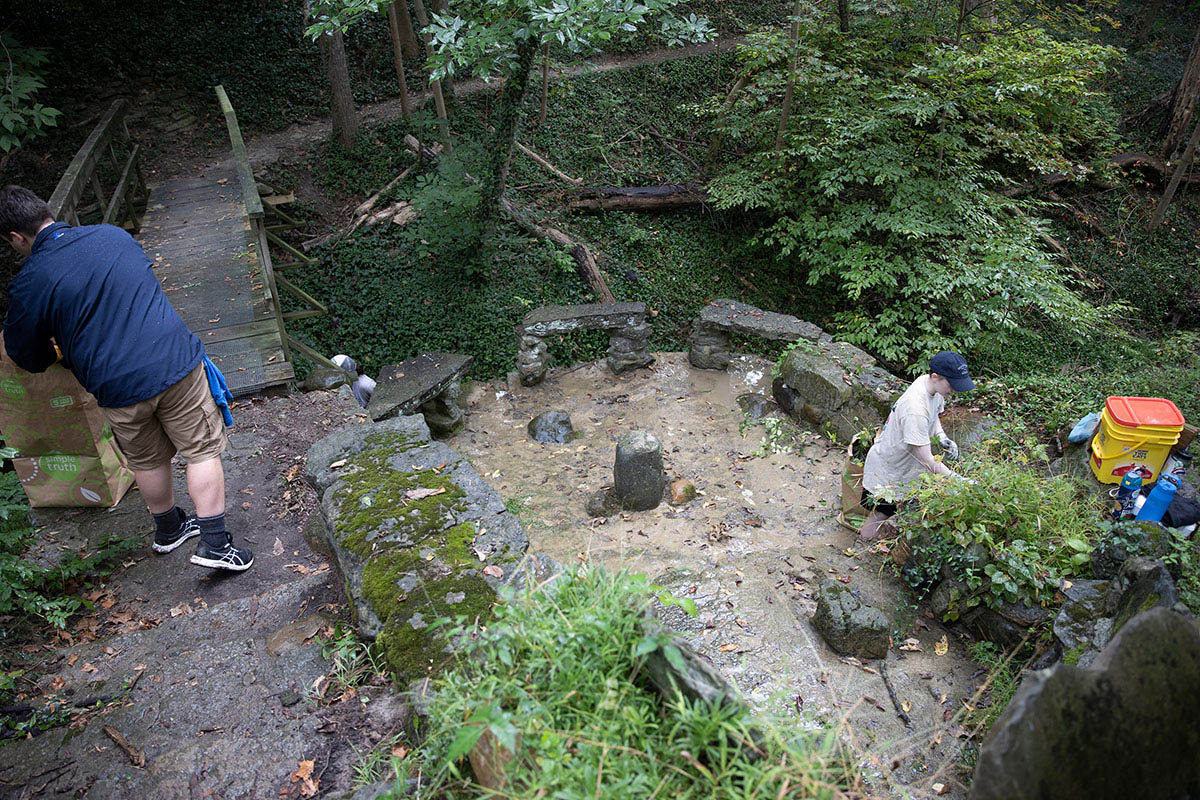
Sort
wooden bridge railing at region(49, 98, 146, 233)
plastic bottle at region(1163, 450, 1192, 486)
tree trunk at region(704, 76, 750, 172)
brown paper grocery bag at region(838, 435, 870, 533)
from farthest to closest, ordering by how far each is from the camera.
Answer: tree trunk at region(704, 76, 750, 172), wooden bridge railing at region(49, 98, 146, 233), brown paper grocery bag at region(838, 435, 870, 533), plastic bottle at region(1163, 450, 1192, 486)

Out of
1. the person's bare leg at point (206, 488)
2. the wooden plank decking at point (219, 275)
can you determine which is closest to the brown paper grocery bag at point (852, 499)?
the person's bare leg at point (206, 488)

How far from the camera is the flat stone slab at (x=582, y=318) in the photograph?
772 cm

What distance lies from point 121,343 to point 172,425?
1.63ft

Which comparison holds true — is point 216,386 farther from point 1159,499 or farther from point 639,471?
point 1159,499

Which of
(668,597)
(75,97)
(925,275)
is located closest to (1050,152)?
(925,275)

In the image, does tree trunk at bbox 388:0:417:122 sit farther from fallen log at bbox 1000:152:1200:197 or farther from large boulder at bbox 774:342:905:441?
fallen log at bbox 1000:152:1200:197

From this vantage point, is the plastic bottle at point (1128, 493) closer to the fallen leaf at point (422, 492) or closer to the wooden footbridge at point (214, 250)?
the fallen leaf at point (422, 492)

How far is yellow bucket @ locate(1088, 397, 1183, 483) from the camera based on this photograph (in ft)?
14.9

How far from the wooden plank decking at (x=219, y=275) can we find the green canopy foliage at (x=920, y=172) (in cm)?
673

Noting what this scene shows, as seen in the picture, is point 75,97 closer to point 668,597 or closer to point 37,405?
point 37,405

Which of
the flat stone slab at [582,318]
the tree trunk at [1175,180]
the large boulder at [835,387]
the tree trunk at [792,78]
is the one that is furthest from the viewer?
the tree trunk at [1175,180]

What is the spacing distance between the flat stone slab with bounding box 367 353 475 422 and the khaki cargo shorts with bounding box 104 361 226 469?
101 inches

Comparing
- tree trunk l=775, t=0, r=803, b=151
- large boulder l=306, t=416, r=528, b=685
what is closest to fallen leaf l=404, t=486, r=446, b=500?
large boulder l=306, t=416, r=528, b=685

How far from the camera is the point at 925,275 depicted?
7953mm
